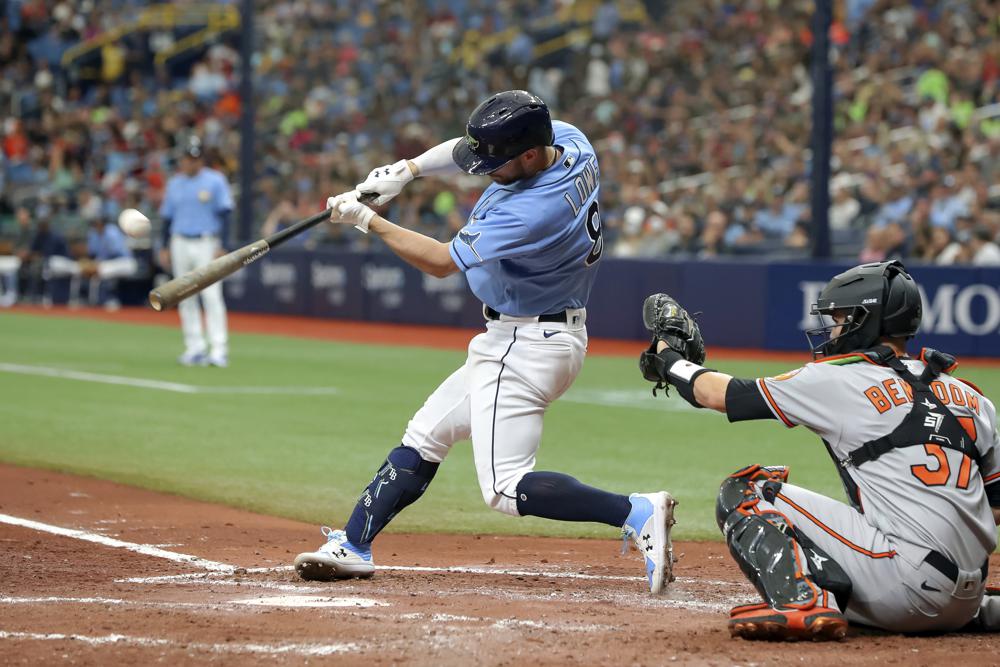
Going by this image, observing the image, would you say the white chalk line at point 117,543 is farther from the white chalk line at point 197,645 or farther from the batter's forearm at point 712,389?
the batter's forearm at point 712,389

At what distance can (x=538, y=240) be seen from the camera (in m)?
5.34

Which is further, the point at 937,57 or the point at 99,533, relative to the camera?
the point at 937,57

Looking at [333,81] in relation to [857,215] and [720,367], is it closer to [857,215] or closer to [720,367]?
[857,215]

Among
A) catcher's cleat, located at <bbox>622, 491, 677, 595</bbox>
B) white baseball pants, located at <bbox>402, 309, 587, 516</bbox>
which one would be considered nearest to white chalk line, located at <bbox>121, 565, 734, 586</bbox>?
catcher's cleat, located at <bbox>622, 491, 677, 595</bbox>

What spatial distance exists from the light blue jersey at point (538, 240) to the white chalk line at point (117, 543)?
66.3 inches

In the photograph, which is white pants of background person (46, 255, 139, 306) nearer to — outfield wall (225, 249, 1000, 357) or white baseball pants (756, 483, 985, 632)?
outfield wall (225, 249, 1000, 357)

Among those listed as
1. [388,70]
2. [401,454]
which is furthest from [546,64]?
[401,454]

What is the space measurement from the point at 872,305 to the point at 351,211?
2.03m

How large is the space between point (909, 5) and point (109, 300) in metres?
14.1

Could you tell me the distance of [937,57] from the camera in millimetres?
20594

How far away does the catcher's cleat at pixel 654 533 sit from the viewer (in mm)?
5469

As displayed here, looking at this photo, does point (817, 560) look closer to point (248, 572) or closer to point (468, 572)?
point (468, 572)

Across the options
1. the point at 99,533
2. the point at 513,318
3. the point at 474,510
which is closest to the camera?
the point at 513,318

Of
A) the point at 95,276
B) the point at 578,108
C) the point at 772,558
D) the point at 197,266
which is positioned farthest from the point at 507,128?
the point at 95,276
